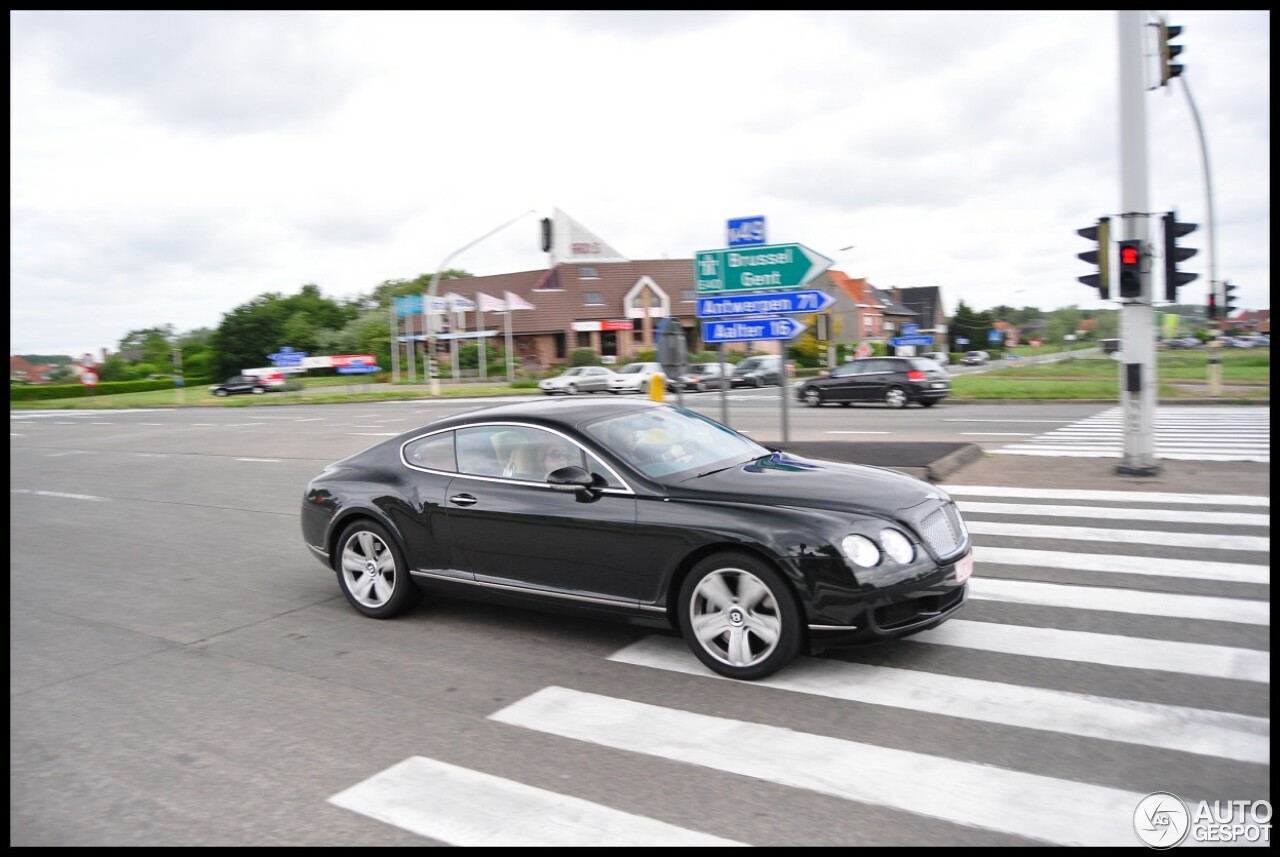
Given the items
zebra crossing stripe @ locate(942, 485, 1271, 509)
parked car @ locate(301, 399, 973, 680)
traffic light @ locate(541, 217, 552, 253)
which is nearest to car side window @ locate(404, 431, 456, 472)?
parked car @ locate(301, 399, 973, 680)

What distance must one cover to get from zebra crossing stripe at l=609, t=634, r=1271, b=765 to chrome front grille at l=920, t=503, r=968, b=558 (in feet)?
2.17

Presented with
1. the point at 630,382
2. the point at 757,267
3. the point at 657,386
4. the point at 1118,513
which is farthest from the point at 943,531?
the point at 630,382

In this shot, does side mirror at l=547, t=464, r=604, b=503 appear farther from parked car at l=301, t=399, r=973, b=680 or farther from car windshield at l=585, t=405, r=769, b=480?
car windshield at l=585, t=405, r=769, b=480

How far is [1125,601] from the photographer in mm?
6078

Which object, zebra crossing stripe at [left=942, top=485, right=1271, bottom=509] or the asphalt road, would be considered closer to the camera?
the asphalt road

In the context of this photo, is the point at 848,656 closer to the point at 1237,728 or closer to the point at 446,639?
the point at 1237,728

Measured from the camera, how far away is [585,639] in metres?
5.82

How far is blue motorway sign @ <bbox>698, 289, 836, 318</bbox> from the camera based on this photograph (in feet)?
40.7

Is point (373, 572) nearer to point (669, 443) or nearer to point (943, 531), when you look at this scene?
point (669, 443)

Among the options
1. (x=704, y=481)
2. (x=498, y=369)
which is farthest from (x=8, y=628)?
(x=498, y=369)

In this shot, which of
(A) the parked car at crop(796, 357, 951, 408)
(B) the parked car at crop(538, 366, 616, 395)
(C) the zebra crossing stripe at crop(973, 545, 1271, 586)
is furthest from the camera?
(B) the parked car at crop(538, 366, 616, 395)

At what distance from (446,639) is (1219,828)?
417cm

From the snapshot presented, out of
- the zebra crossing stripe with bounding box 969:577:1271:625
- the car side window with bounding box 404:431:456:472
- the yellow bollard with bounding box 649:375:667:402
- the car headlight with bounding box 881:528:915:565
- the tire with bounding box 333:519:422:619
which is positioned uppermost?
the yellow bollard with bounding box 649:375:667:402

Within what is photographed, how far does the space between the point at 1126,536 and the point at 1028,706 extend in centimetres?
417
